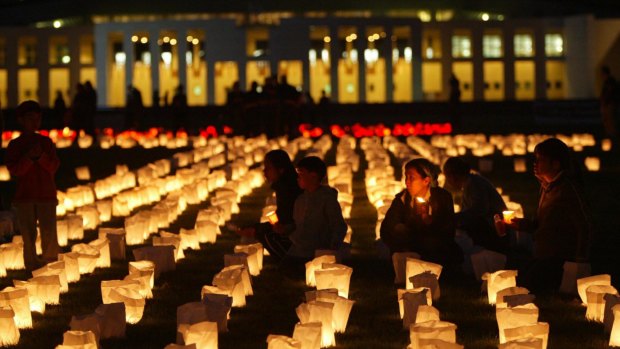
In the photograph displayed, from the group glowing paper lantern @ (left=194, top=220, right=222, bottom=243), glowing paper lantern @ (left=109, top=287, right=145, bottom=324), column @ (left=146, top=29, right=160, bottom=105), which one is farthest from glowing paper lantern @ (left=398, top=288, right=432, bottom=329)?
column @ (left=146, top=29, right=160, bottom=105)

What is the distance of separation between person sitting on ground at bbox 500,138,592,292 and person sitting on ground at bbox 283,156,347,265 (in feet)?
5.88

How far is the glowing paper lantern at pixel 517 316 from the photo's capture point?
26.7ft

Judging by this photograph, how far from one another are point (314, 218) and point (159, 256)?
138cm

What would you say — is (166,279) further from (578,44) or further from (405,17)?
(578,44)

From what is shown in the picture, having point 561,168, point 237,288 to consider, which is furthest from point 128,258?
point 561,168

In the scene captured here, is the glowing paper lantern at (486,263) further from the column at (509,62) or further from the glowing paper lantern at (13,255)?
the column at (509,62)

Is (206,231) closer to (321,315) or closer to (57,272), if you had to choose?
(57,272)

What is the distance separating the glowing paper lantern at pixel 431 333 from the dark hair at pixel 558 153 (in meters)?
3.53

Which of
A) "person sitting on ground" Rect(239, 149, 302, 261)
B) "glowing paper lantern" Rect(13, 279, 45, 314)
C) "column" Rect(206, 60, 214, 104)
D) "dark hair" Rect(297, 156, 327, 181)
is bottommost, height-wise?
"glowing paper lantern" Rect(13, 279, 45, 314)

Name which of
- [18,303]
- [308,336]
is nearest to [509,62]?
[18,303]

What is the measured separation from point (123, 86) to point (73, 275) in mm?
76020

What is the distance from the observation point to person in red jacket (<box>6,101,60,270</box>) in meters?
12.2

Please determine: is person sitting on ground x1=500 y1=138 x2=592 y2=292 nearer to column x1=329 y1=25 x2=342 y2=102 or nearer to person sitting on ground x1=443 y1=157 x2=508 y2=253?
person sitting on ground x1=443 y1=157 x2=508 y2=253

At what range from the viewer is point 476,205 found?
42.3 ft
